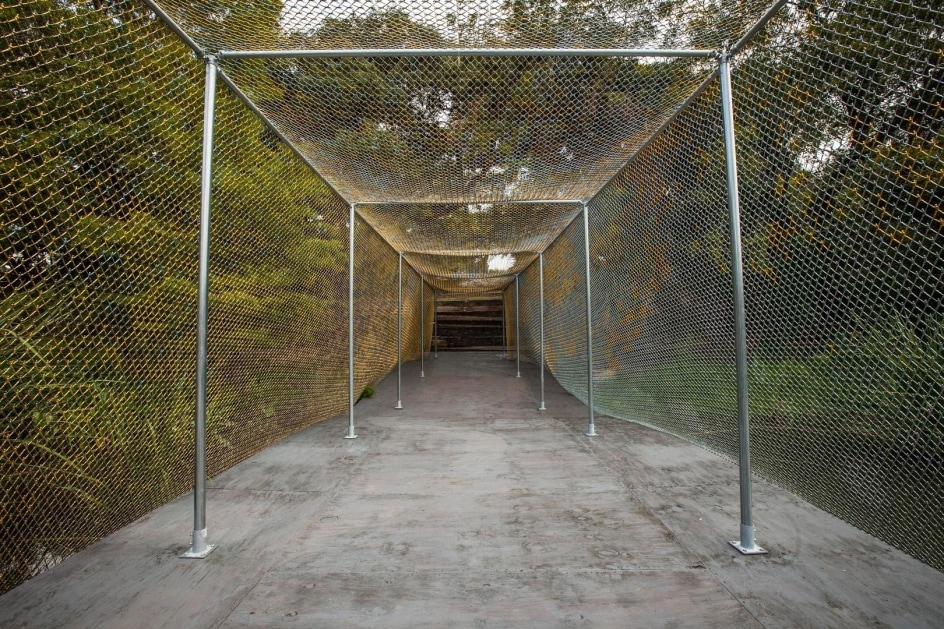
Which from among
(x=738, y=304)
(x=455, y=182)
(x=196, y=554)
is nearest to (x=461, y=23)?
(x=455, y=182)

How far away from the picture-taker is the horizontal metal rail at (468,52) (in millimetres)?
1843

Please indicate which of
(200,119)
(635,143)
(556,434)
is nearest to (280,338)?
(200,119)

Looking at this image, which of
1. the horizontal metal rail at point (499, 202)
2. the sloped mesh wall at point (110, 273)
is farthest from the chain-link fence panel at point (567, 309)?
the sloped mesh wall at point (110, 273)

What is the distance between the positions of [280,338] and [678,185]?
2978mm

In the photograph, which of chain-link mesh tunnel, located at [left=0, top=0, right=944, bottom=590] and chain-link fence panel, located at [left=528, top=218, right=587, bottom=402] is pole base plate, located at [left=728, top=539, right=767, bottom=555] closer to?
chain-link mesh tunnel, located at [left=0, top=0, right=944, bottom=590]

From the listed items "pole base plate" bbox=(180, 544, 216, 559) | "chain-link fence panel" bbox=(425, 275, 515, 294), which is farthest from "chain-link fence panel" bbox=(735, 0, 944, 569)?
"chain-link fence panel" bbox=(425, 275, 515, 294)

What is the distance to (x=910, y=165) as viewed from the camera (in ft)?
5.16

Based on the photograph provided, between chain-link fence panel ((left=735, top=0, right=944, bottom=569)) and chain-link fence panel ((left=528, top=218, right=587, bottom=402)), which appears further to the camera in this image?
chain-link fence panel ((left=528, top=218, right=587, bottom=402))

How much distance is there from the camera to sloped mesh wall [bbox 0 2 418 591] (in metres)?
1.47

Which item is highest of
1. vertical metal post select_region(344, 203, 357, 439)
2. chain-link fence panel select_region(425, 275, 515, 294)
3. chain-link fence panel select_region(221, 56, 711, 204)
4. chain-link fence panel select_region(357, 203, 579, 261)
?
chain-link fence panel select_region(221, 56, 711, 204)

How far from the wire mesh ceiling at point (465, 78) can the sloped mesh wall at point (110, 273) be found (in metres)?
0.33

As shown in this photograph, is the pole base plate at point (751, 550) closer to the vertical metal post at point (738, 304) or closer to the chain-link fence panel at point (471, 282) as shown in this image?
the vertical metal post at point (738, 304)

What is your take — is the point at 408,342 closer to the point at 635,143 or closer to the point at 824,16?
the point at 635,143

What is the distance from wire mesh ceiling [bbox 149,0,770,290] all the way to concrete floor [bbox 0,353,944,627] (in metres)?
2.01
